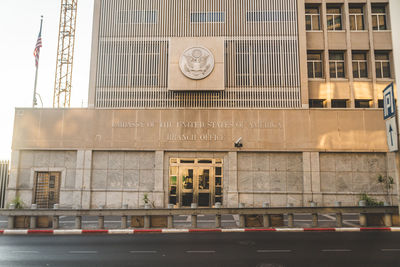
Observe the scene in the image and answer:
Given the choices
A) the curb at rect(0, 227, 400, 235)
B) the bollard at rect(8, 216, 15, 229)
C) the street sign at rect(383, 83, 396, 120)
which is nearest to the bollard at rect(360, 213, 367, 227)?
the curb at rect(0, 227, 400, 235)

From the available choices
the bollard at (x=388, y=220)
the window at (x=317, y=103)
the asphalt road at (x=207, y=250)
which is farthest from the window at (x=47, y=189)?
the bollard at (x=388, y=220)

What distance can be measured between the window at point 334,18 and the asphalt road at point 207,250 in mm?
18336

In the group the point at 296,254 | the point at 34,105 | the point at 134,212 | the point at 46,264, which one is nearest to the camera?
the point at 46,264

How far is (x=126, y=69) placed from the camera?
23344 mm

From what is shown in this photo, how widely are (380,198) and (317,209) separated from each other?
397 inches

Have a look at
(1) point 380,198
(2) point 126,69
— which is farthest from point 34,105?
(1) point 380,198

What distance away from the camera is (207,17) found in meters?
23.6

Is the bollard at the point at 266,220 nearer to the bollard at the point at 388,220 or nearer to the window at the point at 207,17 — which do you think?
the bollard at the point at 388,220

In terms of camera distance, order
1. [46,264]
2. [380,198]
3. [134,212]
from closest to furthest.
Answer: [46,264]
[134,212]
[380,198]

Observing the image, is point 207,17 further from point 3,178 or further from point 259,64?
point 3,178

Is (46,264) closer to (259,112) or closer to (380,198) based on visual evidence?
(259,112)

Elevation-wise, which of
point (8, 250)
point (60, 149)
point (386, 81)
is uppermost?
point (386, 81)

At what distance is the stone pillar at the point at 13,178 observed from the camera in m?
20.9

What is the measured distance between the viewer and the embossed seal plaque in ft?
72.8
